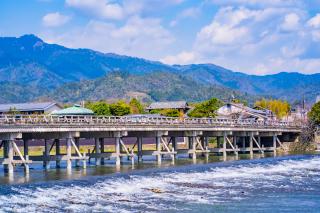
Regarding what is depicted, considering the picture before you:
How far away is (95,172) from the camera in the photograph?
60375 mm

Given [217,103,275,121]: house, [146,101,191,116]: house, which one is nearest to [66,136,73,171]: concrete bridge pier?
[217,103,275,121]: house

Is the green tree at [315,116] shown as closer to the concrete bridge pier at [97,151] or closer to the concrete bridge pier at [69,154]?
the concrete bridge pier at [97,151]

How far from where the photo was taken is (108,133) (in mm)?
71500

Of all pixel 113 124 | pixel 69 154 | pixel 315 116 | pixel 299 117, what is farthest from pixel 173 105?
pixel 69 154

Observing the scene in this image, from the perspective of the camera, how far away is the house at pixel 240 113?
129 meters

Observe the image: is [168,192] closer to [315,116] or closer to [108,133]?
[108,133]

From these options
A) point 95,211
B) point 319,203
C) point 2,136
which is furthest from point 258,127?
point 95,211

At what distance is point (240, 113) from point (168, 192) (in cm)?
8698

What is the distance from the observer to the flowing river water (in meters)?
37.8

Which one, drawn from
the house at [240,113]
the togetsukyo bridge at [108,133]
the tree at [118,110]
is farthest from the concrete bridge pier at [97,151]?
the tree at [118,110]

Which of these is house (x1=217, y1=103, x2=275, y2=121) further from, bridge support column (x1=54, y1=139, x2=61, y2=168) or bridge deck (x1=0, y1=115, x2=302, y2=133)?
bridge support column (x1=54, y1=139, x2=61, y2=168)

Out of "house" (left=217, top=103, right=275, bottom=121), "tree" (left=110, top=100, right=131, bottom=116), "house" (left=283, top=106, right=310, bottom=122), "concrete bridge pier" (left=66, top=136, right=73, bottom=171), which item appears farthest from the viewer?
"tree" (left=110, top=100, right=131, bottom=116)

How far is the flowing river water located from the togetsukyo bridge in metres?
3.94

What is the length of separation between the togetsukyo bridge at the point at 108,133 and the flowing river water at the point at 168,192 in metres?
3.94
